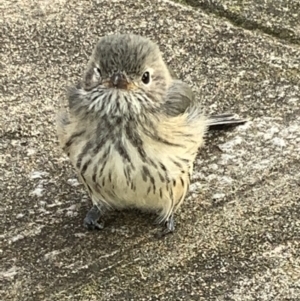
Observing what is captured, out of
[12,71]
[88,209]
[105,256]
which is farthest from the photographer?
[12,71]

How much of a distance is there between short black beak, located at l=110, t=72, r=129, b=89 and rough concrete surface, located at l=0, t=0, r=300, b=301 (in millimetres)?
681

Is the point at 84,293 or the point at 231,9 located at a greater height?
the point at 231,9

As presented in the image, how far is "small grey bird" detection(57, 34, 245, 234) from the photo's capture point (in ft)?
13.4

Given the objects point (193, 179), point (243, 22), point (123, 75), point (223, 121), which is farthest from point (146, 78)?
point (243, 22)

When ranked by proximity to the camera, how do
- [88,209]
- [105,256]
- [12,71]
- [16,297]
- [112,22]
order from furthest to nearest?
[112,22]
[12,71]
[88,209]
[105,256]
[16,297]

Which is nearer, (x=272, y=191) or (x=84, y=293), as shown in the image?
(x=84, y=293)

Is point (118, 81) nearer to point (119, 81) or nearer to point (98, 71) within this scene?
point (119, 81)

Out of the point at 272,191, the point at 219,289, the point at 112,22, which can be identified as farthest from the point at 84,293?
the point at 112,22

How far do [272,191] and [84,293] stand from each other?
44.3 inches

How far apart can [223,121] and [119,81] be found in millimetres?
1039

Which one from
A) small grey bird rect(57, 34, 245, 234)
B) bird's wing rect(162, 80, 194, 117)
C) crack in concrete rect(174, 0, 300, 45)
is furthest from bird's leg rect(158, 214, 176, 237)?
crack in concrete rect(174, 0, 300, 45)

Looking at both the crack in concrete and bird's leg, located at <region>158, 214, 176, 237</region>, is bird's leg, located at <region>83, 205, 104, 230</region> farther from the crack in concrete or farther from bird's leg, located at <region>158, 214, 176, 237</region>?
the crack in concrete

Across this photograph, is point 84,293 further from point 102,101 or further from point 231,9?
point 231,9

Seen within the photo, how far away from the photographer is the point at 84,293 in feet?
13.0
